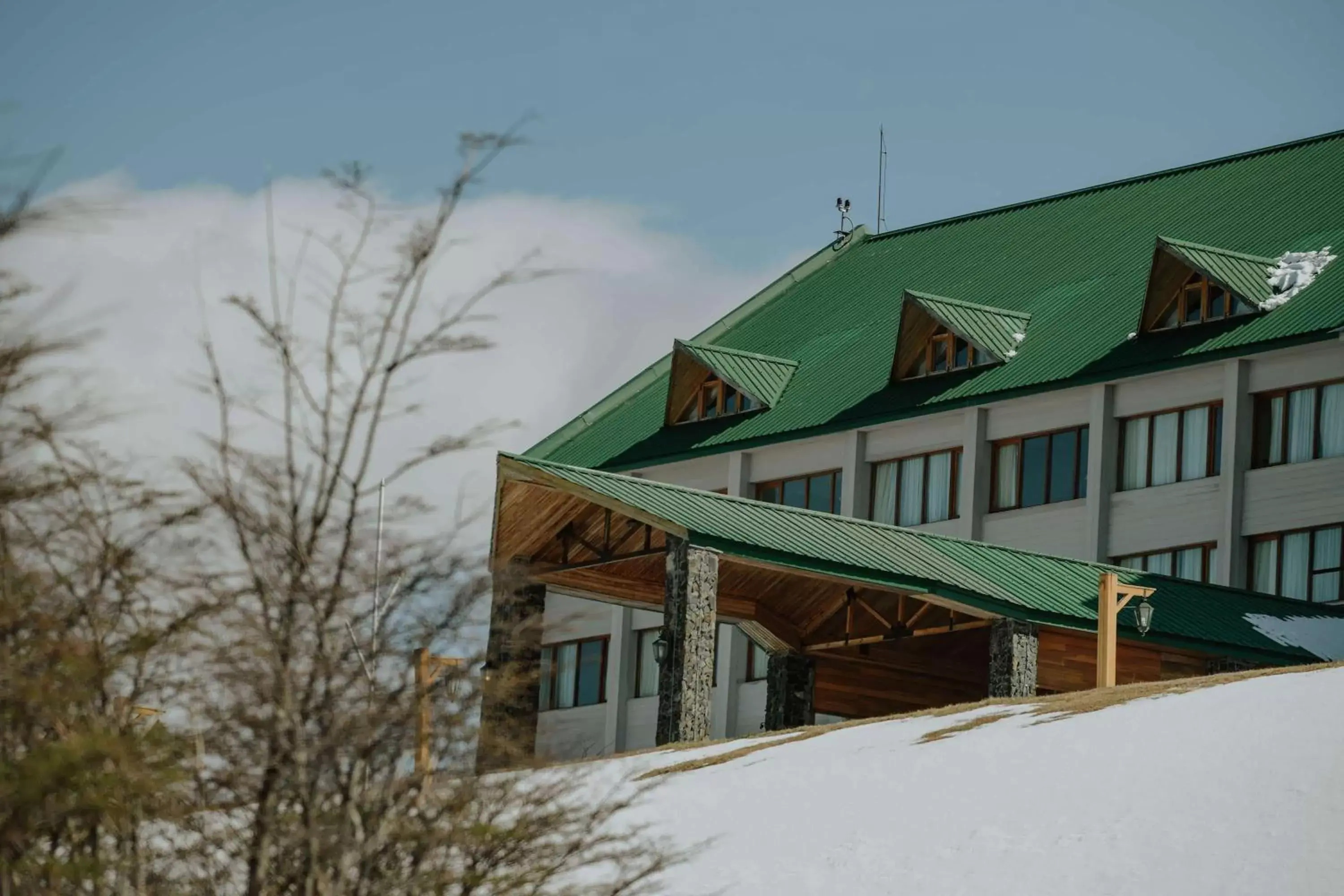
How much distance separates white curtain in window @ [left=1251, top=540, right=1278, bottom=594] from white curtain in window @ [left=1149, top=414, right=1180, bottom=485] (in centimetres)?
216

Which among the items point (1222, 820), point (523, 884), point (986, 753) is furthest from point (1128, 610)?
point (523, 884)

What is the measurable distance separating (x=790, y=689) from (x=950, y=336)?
10.5 m

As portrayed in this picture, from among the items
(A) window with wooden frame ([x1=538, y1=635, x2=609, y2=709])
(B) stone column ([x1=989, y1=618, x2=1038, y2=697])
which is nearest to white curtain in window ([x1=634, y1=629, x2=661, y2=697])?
(A) window with wooden frame ([x1=538, y1=635, x2=609, y2=709])

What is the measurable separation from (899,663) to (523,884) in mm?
28512

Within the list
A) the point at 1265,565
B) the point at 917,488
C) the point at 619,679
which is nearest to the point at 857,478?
the point at 917,488

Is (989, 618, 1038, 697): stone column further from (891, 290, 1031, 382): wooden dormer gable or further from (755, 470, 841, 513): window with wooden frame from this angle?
(755, 470, 841, 513): window with wooden frame

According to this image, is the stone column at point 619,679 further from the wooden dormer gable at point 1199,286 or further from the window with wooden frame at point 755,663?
the wooden dormer gable at point 1199,286

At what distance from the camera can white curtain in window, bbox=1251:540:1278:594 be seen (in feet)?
139

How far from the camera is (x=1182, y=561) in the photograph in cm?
4375

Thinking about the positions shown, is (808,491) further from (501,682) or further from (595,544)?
(501,682)

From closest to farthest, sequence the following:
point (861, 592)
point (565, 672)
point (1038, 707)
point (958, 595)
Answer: point (1038, 707) → point (958, 595) → point (861, 592) → point (565, 672)

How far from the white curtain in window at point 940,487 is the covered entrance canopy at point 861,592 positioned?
6039mm

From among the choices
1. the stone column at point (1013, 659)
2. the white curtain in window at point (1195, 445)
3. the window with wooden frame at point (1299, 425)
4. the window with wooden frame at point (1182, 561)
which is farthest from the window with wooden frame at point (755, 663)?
the stone column at point (1013, 659)

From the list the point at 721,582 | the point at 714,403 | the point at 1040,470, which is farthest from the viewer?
the point at 714,403
